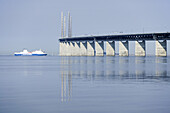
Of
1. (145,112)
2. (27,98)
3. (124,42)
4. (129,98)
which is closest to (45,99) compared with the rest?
(27,98)

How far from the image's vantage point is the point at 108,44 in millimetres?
156250

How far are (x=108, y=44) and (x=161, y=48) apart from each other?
30031mm

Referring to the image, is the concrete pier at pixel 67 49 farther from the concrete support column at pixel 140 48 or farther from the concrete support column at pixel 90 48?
the concrete support column at pixel 140 48

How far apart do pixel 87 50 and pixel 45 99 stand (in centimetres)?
15145

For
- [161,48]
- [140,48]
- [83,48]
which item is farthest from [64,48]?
[161,48]

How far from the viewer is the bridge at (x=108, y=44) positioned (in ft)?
440

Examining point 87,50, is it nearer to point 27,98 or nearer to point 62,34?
point 62,34

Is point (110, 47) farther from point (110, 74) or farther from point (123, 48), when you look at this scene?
point (110, 74)

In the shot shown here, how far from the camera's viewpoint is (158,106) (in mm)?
12391

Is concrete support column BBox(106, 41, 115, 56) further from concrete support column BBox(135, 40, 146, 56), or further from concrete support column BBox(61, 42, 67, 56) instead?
concrete support column BBox(61, 42, 67, 56)

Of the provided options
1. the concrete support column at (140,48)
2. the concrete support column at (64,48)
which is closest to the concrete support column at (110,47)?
the concrete support column at (140,48)

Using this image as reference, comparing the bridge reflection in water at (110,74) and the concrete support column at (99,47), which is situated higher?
the concrete support column at (99,47)

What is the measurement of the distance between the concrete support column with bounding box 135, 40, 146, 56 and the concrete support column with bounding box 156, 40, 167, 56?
26.2 feet

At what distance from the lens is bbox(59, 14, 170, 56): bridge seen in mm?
134125
